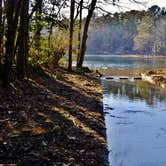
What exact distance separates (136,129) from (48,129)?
3.14m

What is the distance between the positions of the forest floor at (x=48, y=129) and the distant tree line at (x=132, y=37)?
3957 inches

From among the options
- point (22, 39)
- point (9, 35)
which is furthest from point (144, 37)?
point (9, 35)

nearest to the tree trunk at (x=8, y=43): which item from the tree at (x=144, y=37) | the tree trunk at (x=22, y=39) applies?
the tree trunk at (x=22, y=39)

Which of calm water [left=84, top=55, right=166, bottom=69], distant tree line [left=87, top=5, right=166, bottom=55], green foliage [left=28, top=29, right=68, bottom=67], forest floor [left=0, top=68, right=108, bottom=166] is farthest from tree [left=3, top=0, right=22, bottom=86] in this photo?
distant tree line [left=87, top=5, right=166, bottom=55]

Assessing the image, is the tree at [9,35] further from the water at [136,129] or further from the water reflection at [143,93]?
the water reflection at [143,93]

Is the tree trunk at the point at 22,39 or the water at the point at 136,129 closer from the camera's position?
the water at the point at 136,129

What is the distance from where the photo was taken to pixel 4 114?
31.7 ft

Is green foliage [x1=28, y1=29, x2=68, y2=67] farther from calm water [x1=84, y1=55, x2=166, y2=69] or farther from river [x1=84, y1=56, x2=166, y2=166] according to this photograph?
calm water [x1=84, y1=55, x2=166, y2=69]

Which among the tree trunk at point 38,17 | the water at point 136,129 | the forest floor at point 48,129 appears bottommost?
the water at point 136,129

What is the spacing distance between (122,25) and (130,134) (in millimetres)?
123484

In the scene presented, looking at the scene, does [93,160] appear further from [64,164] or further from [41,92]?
[41,92]

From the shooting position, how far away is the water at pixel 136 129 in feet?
28.2

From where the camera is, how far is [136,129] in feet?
37.3

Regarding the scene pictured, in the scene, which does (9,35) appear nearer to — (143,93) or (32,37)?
(32,37)
